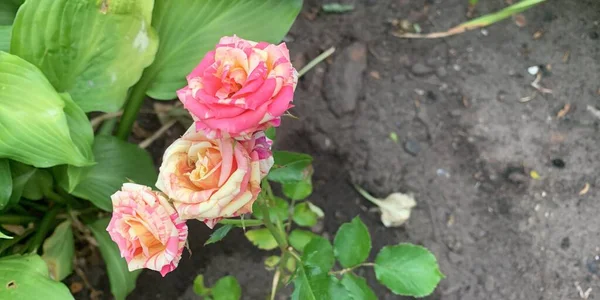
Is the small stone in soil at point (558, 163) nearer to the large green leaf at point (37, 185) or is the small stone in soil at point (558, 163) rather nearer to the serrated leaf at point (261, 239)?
the serrated leaf at point (261, 239)

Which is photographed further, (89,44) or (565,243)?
(565,243)

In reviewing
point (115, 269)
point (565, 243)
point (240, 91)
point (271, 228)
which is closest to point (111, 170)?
point (115, 269)

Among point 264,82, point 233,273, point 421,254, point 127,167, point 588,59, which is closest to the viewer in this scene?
point 264,82

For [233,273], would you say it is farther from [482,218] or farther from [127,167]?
[482,218]

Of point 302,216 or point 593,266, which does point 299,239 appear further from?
point 593,266

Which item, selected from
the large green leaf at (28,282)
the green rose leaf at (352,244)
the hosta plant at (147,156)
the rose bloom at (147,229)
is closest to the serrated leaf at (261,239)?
the hosta plant at (147,156)

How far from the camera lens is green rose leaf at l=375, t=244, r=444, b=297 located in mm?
940

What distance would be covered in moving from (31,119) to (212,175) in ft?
1.49

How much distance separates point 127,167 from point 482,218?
2.49 feet

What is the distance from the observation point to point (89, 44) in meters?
1.01

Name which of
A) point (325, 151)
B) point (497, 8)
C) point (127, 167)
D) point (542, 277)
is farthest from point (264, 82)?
point (497, 8)

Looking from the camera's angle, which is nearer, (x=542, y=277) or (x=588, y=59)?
(x=542, y=277)

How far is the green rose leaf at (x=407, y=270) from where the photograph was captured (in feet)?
3.09

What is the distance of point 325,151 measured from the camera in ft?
4.42
